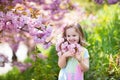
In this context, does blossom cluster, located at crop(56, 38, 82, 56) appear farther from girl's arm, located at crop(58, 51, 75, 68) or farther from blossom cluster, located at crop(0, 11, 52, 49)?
blossom cluster, located at crop(0, 11, 52, 49)

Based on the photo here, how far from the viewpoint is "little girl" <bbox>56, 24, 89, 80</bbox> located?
584 centimetres

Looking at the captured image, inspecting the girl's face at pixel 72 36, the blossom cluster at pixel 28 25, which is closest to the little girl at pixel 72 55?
the girl's face at pixel 72 36

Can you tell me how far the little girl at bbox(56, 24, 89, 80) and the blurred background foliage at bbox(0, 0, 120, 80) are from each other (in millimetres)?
845

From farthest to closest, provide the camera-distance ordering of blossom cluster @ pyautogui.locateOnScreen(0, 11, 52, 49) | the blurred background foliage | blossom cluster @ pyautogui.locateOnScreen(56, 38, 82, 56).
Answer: the blurred background foliage → blossom cluster @ pyautogui.locateOnScreen(0, 11, 52, 49) → blossom cluster @ pyautogui.locateOnScreen(56, 38, 82, 56)

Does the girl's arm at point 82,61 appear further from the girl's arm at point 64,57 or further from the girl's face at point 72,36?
the girl's face at point 72,36

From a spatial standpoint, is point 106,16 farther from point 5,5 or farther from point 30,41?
point 5,5

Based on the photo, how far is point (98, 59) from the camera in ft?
24.1

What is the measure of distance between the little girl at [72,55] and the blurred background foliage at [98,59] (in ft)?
2.77

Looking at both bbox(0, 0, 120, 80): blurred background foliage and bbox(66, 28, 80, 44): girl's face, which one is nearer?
bbox(66, 28, 80, 44): girl's face

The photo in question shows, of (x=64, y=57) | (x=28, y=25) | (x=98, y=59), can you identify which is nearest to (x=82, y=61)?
(x=64, y=57)

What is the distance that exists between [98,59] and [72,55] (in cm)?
155

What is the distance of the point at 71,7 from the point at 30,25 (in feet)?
10.4

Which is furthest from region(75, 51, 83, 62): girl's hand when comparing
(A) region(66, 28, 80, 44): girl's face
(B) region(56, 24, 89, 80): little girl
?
(A) region(66, 28, 80, 44): girl's face

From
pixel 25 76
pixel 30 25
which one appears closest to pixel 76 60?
pixel 30 25
